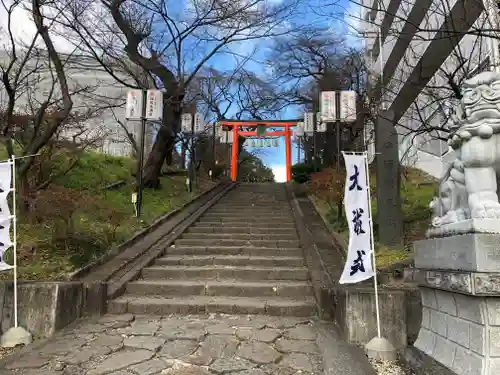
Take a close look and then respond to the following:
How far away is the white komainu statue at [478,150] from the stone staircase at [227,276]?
9.51ft

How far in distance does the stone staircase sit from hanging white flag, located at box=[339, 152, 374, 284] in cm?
145

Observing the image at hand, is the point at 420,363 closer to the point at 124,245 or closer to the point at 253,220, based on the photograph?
the point at 124,245

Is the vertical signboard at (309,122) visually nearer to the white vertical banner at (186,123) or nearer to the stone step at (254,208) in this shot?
the white vertical banner at (186,123)

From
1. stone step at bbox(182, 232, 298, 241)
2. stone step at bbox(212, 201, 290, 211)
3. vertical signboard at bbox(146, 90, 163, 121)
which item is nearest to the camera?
stone step at bbox(182, 232, 298, 241)

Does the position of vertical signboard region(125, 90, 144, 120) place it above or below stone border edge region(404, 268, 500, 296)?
above

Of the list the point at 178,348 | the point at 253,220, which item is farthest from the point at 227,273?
the point at 253,220

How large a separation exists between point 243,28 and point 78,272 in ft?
32.1

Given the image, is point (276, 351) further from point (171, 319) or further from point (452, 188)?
point (452, 188)

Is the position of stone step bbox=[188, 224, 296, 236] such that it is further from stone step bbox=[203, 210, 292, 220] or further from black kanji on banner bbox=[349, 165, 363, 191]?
black kanji on banner bbox=[349, 165, 363, 191]

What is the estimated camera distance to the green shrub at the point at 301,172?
20531 mm

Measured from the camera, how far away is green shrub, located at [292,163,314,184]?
20.5 meters

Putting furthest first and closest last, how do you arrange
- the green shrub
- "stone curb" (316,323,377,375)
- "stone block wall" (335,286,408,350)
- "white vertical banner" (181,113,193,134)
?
the green shrub, "white vertical banner" (181,113,193,134), "stone block wall" (335,286,408,350), "stone curb" (316,323,377,375)

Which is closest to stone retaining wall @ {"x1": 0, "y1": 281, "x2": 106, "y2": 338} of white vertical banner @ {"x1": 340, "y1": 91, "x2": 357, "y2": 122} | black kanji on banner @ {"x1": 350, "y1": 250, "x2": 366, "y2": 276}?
black kanji on banner @ {"x1": 350, "y1": 250, "x2": 366, "y2": 276}

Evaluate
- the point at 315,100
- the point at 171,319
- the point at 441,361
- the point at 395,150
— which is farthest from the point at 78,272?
the point at 315,100
